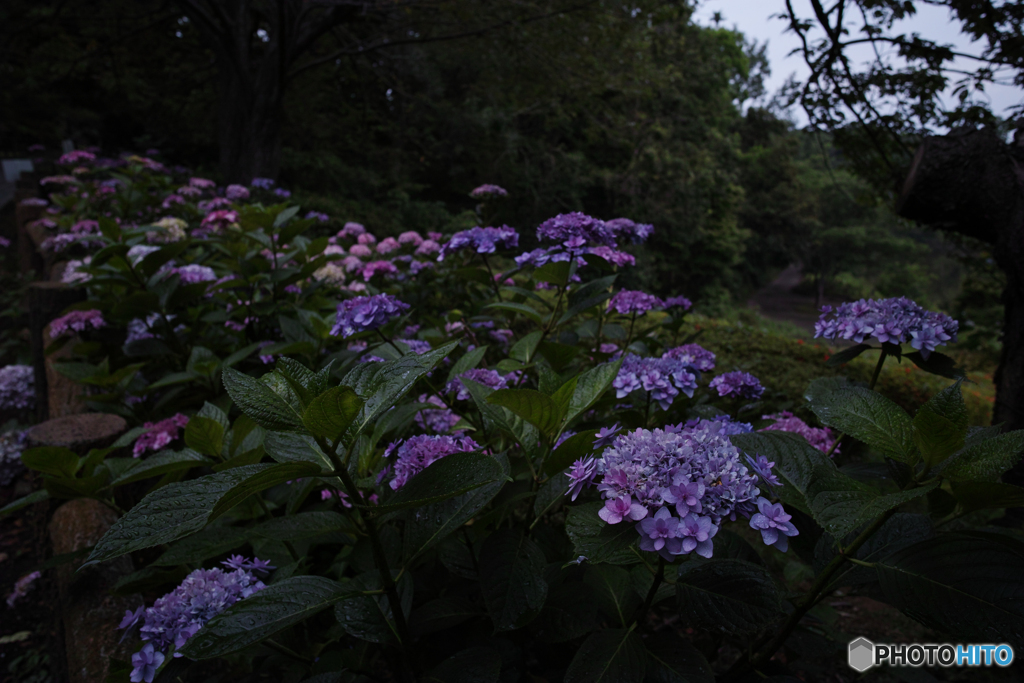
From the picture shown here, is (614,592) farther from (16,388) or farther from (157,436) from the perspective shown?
(16,388)

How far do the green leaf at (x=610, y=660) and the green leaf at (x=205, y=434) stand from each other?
0.76 m

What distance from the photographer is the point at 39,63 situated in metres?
8.67

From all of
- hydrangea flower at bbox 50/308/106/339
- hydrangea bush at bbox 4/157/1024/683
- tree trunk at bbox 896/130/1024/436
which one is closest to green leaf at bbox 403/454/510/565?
hydrangea bush at bbox 4/157/1024/683

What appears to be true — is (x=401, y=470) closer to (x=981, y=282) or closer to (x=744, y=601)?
(x=744, y=601)

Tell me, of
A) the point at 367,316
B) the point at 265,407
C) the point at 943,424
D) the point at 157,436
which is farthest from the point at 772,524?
the point at 157,436

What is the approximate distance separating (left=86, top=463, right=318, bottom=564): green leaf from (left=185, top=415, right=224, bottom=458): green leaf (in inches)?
18.4

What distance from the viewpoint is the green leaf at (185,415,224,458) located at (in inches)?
39.1

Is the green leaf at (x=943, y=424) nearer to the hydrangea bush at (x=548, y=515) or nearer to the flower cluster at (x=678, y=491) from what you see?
the hydrangea bush at (x=548, y=515)

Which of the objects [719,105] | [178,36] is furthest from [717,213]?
[178,36]

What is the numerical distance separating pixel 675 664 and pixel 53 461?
1.15 m

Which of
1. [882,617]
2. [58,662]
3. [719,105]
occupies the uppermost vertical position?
[719,105]

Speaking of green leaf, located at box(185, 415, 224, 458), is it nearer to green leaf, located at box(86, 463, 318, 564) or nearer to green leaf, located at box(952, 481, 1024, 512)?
green leaf, located at box(86, 463, 318, 564)

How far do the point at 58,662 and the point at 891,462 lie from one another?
1918 mm

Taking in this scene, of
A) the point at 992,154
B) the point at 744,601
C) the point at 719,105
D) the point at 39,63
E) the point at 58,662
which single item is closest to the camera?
the point at 744,601
